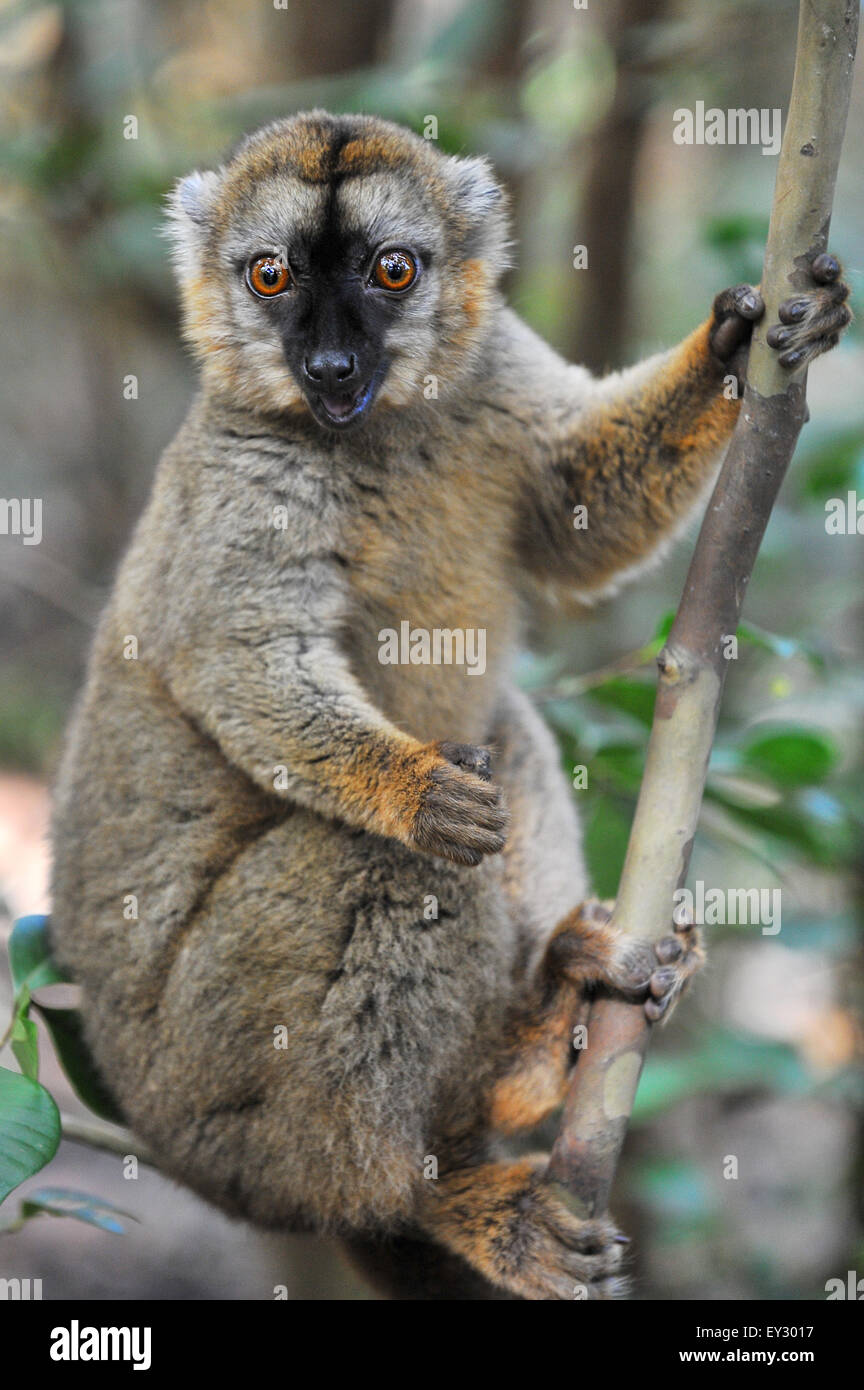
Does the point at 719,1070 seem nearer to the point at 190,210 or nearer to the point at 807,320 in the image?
the point at 807,320

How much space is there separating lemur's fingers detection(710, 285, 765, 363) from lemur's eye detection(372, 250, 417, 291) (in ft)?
3.57

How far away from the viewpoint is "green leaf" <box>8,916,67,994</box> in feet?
14.2

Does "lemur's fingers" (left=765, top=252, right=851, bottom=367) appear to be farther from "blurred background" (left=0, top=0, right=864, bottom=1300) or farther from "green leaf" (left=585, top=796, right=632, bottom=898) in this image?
"green leaf" (left=585, top=796, right=632, bottom=898)

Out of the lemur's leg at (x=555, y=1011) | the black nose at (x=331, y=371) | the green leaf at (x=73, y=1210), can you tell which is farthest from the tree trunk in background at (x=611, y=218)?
the green leaf at (x=73, y=1210)

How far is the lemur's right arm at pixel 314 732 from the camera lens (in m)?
3.71

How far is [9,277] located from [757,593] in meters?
6.45

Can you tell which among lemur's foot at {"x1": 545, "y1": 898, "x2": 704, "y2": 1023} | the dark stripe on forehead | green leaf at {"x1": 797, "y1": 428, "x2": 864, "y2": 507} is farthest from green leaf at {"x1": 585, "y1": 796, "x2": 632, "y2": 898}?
the dark stripe on forehead

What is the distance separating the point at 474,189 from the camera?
4.68m

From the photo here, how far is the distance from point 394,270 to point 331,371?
0.59 m

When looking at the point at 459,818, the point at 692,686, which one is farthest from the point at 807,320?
the point at 459,818

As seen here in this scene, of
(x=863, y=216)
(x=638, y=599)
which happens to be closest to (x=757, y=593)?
(x=638, y=599)

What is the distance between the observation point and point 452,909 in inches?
156

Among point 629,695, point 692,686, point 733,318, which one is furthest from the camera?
point 629,695

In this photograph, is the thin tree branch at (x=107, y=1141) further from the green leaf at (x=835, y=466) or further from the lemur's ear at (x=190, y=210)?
the green leaf at (x=835, y=466)
